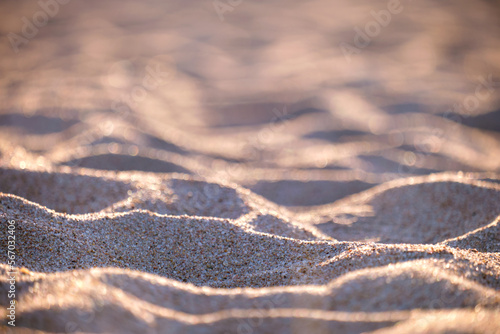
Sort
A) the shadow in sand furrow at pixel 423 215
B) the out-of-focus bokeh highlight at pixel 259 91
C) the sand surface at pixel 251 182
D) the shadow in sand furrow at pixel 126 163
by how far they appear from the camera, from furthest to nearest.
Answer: the out-of-focus bokeh highlight at pixel 259 91
the shadow in sand furrow at pixel 126 163
the shadow in sand furrow at pixel 423 215
the sand surface at pixel 251 182

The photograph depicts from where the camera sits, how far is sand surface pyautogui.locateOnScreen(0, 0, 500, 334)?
160 cm

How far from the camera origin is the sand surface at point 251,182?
1.60 m

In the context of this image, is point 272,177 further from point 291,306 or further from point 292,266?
point 291,306

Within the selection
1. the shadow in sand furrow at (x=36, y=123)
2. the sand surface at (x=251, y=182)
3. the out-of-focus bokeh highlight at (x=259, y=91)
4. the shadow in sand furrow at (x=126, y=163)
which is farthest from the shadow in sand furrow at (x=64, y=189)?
the shadow in sand furrow at (x=36, y=123)

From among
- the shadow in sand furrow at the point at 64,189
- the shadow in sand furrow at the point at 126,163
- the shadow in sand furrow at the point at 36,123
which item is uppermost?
the shadow in sand furrow at the point at 64,189

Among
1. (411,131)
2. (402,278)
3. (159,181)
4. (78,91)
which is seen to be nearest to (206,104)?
(78,91)

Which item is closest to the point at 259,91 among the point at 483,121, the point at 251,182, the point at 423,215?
the point at 483,121

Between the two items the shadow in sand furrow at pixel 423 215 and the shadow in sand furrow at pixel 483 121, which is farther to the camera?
the shadow in sand furrow at pixel 483 121

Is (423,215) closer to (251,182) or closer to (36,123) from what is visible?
(251,182)

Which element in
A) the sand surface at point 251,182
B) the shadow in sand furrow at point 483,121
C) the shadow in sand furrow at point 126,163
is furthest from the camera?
the shadow in sand furrow at point 483,121

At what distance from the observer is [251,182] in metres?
4.11

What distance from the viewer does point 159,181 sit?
122 inches

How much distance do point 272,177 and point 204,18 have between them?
1074cm

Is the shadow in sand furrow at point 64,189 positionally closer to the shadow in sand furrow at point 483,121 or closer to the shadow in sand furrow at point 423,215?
the shadow in sand furrow at point 423,215
